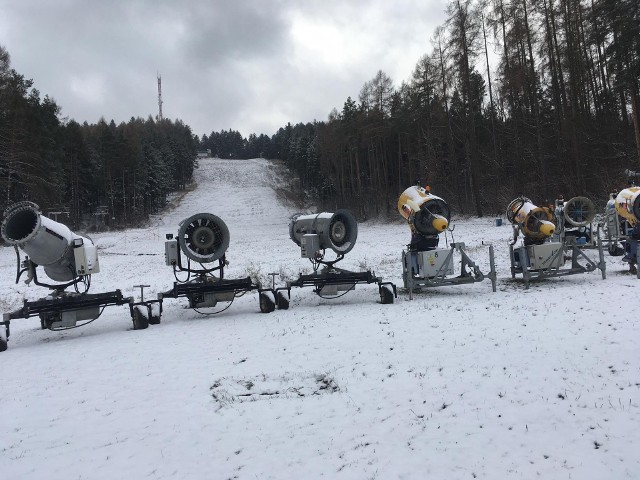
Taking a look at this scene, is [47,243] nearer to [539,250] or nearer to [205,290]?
[205,290]

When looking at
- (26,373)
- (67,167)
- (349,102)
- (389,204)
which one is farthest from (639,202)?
(67,167)

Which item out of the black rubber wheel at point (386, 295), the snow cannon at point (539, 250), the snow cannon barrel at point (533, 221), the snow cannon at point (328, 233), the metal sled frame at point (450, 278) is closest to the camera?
the black rubber wheel at point (386, 295)

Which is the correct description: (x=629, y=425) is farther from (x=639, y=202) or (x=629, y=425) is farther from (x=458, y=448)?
(x=639, y=202)

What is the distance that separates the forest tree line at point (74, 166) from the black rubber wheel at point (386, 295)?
17.0 m

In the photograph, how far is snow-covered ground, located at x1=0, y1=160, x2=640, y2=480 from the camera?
14.1ft

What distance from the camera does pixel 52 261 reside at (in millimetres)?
9492

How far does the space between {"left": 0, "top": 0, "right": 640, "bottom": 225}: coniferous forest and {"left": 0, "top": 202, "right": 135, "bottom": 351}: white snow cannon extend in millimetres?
22563

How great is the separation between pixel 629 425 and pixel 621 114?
1161 inches

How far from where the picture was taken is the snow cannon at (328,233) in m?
11.3

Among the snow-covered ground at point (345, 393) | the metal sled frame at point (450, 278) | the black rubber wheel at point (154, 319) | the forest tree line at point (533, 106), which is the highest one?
the forest tree line at point (533, 106)

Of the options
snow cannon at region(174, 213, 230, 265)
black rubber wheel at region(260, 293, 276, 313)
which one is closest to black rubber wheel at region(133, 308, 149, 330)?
snow cannon at region(174, 213, 230, 265)

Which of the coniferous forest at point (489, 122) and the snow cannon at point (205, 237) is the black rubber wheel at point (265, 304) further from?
the coniferous forest at point (489, 122)

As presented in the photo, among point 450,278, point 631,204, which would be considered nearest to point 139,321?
point 450,278

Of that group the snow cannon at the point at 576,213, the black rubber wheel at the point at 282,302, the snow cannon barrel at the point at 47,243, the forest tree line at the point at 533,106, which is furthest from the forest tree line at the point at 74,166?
the forest tree line at the point at 533,106
